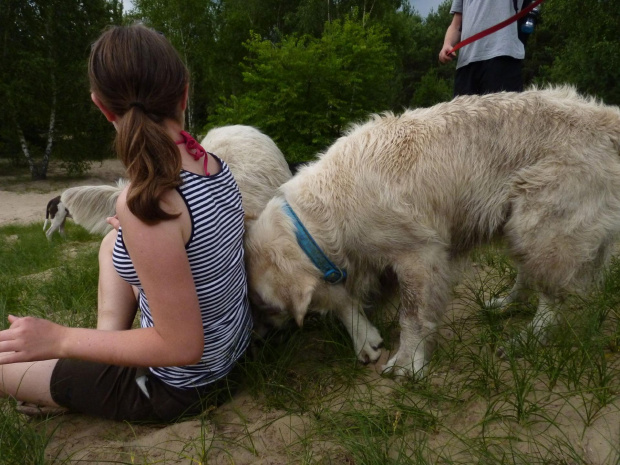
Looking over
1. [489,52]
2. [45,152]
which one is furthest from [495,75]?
[45,152]

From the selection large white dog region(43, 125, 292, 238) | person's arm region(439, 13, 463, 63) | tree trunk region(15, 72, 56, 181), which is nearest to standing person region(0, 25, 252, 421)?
large white dog region(43, 125, 292, 238)

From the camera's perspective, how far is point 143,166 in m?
1.59

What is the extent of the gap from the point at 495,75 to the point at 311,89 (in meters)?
7.11

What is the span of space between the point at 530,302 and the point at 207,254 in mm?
2099

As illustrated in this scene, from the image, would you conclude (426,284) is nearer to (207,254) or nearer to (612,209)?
(612,209)

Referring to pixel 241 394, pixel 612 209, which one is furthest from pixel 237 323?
pixel 612 209

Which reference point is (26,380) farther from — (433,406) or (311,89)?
(311,89)

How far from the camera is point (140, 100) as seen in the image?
64.8 inches

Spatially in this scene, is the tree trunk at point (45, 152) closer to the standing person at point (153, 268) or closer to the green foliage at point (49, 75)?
the green foliage at point (49, 75)

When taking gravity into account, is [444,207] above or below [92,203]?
above

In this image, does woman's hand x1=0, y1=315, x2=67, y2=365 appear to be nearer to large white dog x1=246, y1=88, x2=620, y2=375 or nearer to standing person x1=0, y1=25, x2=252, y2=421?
standing person x1=0, y1=25, x2=252, y2=421

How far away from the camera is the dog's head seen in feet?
8.19

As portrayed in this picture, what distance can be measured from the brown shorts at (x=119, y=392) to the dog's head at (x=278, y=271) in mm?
609

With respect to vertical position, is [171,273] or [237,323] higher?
[171,273]
